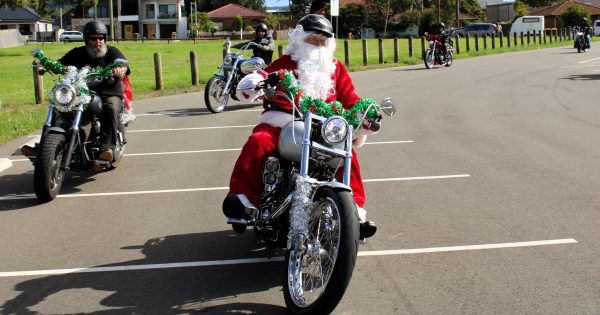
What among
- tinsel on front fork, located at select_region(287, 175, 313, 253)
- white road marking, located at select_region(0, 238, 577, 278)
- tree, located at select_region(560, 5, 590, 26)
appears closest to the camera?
tinsel on front fork, located at select_region(287, 175, 313, 253)

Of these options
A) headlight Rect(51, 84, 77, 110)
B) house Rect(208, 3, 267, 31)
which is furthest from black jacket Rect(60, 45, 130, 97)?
house Rect(208, 3, 267, 31)

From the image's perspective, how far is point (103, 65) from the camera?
→ 29.8 ft

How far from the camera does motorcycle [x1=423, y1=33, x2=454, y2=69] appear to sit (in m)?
28.2

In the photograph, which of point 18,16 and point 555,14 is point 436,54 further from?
point 18,16

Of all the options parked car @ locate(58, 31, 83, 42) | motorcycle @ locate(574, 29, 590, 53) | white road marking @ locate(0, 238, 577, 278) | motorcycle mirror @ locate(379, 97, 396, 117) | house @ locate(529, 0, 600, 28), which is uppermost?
house @ locate(529, 0, 600, 28)

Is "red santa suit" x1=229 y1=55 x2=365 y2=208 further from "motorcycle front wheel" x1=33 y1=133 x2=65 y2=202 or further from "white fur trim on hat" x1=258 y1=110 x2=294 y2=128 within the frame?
"motorcycle front wheel" x1=33 y1=133 x2=65 y2=202

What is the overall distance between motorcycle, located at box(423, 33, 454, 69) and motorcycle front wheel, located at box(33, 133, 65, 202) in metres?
21.6

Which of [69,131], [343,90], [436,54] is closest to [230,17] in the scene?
[436,54]

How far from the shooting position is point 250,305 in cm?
482

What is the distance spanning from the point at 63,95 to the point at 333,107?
399cm

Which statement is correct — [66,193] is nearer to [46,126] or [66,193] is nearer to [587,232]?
[46,126]

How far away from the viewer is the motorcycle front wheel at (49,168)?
757cm

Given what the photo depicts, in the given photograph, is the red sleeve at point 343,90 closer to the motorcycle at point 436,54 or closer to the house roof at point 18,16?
the motorcycle at point 436,54

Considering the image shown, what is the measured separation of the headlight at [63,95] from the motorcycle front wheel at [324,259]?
4.21 meters
